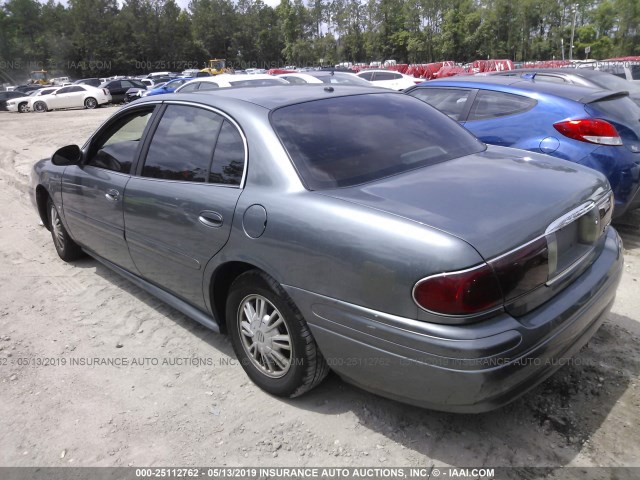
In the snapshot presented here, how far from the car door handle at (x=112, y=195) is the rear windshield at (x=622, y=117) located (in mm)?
4168

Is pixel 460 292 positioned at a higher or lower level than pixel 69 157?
lower

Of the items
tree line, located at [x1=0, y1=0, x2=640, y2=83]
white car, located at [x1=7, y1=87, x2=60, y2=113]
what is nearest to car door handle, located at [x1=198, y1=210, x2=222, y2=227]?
white car, located at [x1=7, y1=87, x2=60, y2=113]

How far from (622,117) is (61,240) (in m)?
5.59

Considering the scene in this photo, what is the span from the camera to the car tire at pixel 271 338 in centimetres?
257

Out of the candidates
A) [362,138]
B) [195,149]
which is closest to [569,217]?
[362,138]

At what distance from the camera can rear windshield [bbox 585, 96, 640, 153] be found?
15.9ft

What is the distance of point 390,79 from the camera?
22156 millimetres

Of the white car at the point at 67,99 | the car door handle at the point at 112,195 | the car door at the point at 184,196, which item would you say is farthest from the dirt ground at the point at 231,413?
the white car at the point at 67,99

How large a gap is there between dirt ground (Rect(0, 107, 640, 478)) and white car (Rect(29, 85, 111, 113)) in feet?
97.7

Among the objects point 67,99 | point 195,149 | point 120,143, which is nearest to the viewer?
point 195,149

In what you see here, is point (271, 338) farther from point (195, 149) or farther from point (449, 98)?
point (449, 98)

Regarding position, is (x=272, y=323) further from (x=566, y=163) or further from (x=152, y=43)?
(x=152, y=43)

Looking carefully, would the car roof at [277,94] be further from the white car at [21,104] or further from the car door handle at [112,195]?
the white car at [21,104]

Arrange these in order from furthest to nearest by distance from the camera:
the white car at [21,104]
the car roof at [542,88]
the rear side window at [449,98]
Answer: the white car at [21,104] → the rear side window at [449,98] → the car roof at [542,88]
